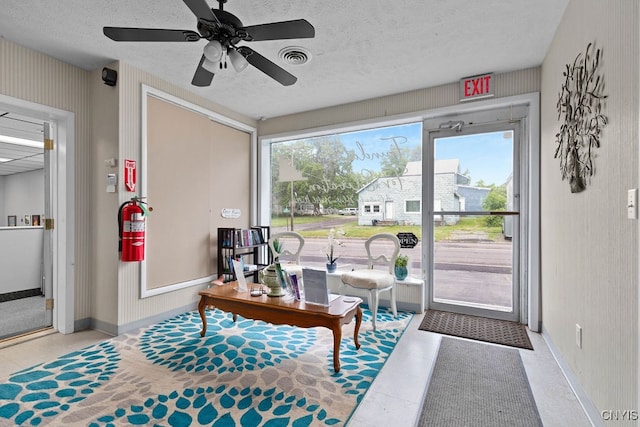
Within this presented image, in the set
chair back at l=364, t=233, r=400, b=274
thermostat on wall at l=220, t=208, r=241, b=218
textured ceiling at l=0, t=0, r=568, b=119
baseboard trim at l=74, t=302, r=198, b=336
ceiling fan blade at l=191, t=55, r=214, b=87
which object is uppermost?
textured ceiling at l=0, t=0, r=568, b=119

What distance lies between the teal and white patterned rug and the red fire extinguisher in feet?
2.65

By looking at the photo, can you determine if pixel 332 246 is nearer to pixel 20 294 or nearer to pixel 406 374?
pixel 406 374

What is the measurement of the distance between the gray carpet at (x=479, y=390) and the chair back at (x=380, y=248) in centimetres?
125

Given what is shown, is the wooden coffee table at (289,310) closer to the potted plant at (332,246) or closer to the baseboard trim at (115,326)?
the baseboard trim at (115,326)

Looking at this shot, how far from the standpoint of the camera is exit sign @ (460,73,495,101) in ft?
11.1

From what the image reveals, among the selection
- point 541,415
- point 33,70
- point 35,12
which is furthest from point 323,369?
point 33,70

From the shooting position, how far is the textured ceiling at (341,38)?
229 cm

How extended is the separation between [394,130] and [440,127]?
60 cm

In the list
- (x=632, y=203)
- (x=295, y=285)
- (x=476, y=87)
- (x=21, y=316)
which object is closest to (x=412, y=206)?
(x=476, y=87)

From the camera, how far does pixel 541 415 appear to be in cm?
183

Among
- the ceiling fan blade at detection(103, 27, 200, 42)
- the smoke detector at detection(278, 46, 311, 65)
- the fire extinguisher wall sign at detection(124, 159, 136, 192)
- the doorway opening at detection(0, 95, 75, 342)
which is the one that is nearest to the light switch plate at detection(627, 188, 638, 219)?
the ceiling fan blade at detection(103, 27, 200, 42)

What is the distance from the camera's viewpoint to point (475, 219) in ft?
12.0

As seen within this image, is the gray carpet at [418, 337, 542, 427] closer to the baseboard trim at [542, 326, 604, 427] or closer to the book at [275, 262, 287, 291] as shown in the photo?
the baseboard trim at [542, 326, 604, 427]

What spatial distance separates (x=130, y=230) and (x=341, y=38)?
2671 mm
